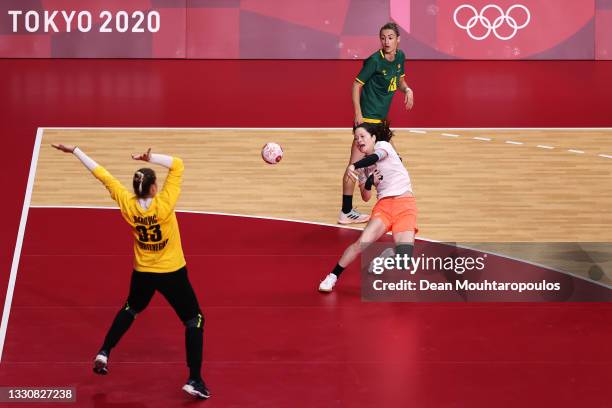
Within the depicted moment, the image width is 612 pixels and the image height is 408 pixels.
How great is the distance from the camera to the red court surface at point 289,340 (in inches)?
347

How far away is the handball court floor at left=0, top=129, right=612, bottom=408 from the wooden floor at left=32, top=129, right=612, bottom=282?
0.04 meters

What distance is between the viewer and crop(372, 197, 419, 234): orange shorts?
10.9m

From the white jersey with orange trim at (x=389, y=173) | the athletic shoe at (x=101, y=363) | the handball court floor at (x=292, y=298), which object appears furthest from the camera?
the white jersey with orange trim at (x=389, y=173)

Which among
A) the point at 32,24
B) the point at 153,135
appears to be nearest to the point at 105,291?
the point at 153,135

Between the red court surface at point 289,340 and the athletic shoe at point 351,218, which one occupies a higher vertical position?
the athletic shoe at point 351,218

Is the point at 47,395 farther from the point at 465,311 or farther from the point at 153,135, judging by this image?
the point at 153,135

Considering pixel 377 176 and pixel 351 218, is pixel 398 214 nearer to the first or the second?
pixel 377 176

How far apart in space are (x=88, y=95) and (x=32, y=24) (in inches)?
99.0

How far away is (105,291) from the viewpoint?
36.8 ft

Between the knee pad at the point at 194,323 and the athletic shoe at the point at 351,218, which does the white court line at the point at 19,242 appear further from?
the athletic shoe at the point at 351,218

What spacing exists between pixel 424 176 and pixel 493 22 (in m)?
6.30

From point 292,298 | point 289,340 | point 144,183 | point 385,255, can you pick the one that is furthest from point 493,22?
point 144,183

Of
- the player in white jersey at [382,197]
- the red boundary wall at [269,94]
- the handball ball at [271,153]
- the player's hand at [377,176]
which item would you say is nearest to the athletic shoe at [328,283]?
the player in white jersey at [382,197]

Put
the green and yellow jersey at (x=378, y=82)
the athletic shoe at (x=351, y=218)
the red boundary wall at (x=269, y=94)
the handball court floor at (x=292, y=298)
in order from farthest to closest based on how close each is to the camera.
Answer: the red boundary wall at (x=269, y=94) < the athletic shoe at (x=351, y=218) < the green and yellow jersey at (x=378, y=82) < the handball court floor at (x=292, y=298)
